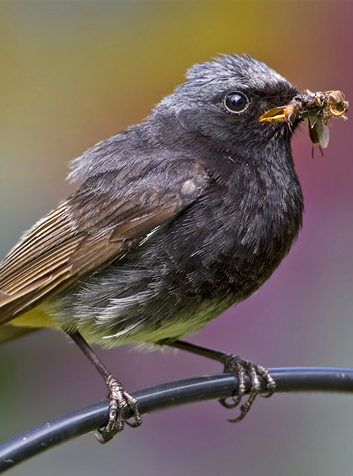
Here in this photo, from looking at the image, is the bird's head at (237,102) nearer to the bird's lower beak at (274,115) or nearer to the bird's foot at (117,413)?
the bird's lower beak at (274,115)

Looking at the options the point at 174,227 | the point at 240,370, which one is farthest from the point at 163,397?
the point at 240,370

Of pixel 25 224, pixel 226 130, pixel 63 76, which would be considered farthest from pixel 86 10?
pixel 226 130

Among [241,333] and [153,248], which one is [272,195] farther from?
[241,333]

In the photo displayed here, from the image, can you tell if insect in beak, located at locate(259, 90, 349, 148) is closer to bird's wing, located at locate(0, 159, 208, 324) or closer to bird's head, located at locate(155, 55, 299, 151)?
bird's head, located at locate(155, 55, 299, 151)

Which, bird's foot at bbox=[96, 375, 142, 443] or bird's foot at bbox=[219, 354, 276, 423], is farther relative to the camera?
bird's foot at bbox=[219, 354, 276, 423]

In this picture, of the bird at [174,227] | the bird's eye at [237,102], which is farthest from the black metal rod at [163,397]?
the bird's eye at [237,102]

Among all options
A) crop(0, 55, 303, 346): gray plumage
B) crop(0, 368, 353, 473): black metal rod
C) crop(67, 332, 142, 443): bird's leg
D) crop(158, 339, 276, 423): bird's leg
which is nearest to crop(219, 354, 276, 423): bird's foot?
crop(158, 339, 276, 423): bird's leg
